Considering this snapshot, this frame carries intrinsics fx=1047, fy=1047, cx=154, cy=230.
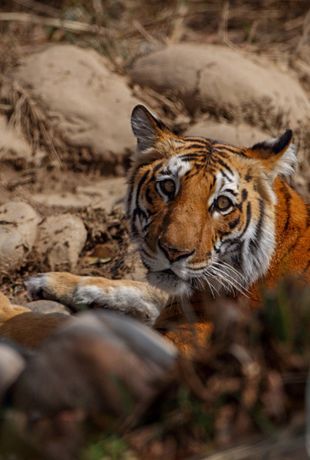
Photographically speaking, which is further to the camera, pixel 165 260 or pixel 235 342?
pixel 165 260

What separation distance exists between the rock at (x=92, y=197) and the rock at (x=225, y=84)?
96 cm

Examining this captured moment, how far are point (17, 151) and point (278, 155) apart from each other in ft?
9.72


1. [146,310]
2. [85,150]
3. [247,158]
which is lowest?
[146,310]

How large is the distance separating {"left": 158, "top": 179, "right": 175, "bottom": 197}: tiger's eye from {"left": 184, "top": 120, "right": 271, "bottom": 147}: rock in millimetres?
2646

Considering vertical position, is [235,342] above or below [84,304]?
above

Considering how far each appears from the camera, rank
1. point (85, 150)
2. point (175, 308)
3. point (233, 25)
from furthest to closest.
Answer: point (233, 25), point (85, 150), point (175, 308)

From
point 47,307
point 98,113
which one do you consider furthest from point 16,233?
point 98,113

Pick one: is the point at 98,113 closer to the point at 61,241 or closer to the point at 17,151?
the point at 17,151

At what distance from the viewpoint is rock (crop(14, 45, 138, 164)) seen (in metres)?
7.45

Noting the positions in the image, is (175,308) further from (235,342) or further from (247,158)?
(235,342)

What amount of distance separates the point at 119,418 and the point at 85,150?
479 centimetres

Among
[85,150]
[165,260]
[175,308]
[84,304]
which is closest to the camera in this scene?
[165,260]

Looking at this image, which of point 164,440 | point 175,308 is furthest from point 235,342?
point 175,308

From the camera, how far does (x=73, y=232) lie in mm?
6375
